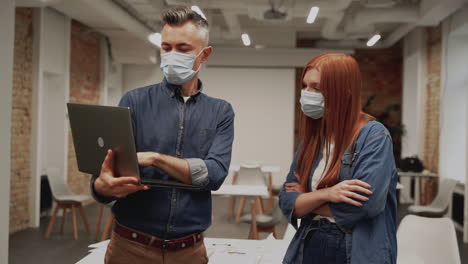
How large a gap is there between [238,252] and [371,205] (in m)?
1.58

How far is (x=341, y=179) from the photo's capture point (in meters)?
1.77

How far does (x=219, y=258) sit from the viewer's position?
2928mm

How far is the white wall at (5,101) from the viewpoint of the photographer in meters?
3.89

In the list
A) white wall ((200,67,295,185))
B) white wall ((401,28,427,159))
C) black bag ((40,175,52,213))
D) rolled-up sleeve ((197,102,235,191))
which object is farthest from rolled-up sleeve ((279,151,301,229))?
white wall ((200,67,295,185))

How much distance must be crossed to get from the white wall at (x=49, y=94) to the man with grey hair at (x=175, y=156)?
578 centimetres

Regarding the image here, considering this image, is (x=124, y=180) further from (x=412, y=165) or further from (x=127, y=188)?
(x=412, y=165)

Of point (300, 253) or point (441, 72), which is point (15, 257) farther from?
point (441, 72)

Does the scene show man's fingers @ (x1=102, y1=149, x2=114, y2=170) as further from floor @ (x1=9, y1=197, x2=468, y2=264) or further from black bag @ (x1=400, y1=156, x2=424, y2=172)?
black bag @ (x1=400, y1=156, x2=424, y2=172)

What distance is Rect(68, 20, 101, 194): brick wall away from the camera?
342 inches

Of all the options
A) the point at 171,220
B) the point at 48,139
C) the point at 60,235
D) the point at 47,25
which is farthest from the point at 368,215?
the point at 48,139

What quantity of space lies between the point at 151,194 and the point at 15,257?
4280mm

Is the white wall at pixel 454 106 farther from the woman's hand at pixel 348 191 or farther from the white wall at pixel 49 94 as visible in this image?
the woman's hand at pixel 348 191

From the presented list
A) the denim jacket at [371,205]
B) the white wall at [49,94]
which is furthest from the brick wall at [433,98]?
the denim jacket at [371,205]

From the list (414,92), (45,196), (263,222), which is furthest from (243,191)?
(414,92)
